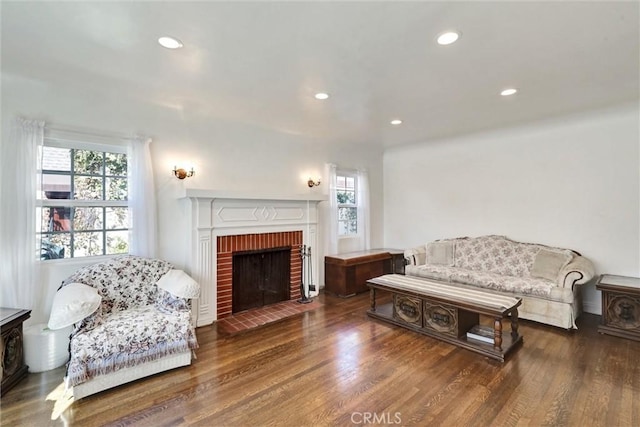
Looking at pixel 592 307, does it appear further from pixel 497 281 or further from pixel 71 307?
pixel 71 307

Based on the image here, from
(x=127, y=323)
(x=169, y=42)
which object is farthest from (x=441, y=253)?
(x=169, y=42)

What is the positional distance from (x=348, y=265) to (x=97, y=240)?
3.30 meters

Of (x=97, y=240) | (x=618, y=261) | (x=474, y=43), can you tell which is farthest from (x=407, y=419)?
(x=618, y=261)

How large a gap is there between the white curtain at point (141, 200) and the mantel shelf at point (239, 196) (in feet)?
1.28

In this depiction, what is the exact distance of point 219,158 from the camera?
13.0 ft

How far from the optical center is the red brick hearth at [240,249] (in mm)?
3774

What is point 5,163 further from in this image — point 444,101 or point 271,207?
point 444,101

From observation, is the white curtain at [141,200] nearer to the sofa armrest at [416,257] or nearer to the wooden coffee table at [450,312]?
the wooden coffee table at [450,312]

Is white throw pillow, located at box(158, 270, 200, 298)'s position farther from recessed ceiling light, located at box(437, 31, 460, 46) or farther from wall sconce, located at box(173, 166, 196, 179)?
recessed ceiling light, located at box(437, 31, 460, 46)

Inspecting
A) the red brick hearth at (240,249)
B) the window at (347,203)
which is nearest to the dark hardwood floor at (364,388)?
the red brick hearth at (240,249)

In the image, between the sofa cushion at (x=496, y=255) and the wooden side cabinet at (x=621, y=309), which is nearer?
the wooden side cabinet at (x=621, y=309)

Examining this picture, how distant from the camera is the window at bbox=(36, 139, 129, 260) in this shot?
2.92 metres

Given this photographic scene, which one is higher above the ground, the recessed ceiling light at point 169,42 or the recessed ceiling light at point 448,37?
the recessed ceiling light at point 169,42

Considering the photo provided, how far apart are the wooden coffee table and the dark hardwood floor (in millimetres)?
126
